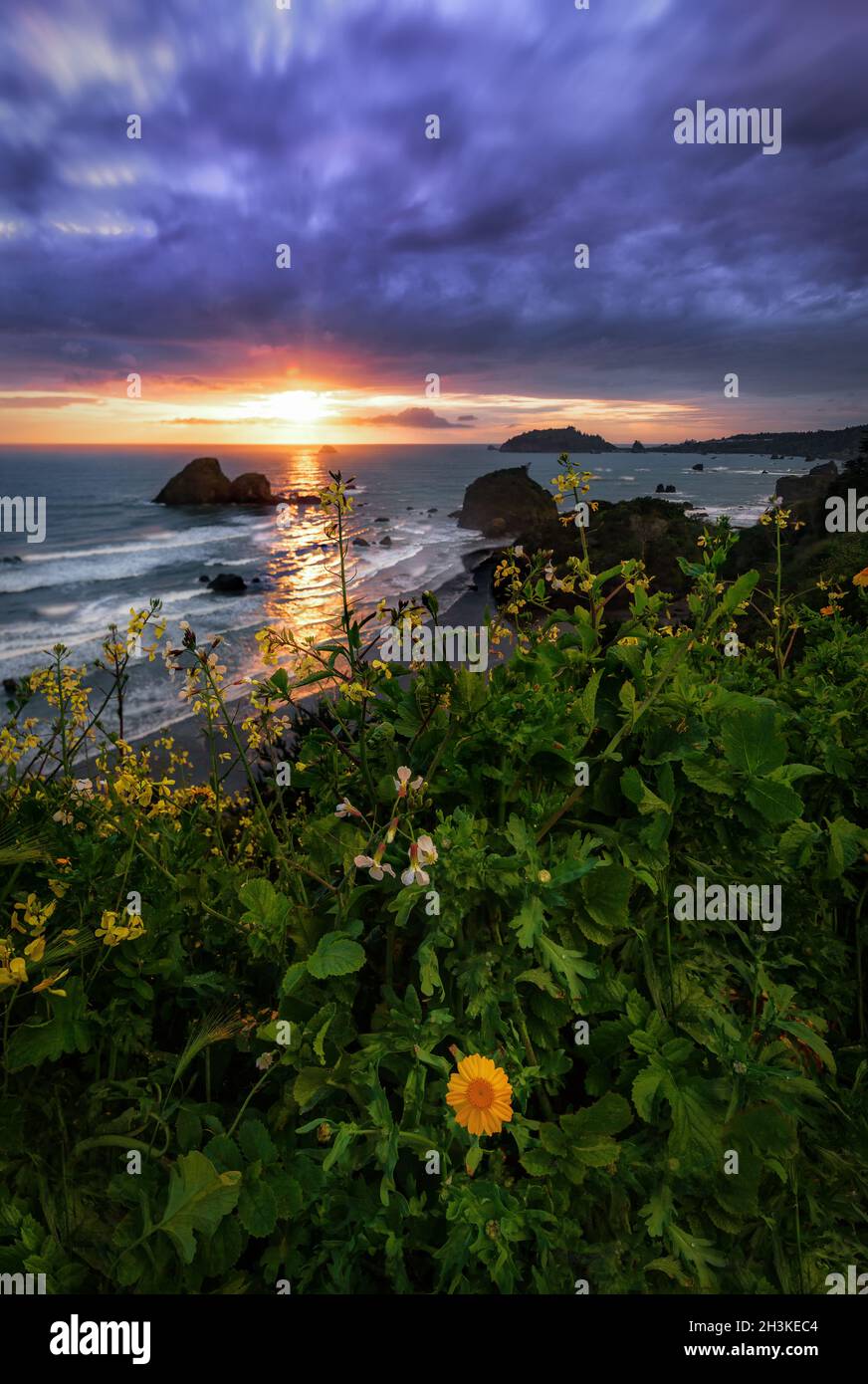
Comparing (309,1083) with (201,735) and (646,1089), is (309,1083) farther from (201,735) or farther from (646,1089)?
(201,735)

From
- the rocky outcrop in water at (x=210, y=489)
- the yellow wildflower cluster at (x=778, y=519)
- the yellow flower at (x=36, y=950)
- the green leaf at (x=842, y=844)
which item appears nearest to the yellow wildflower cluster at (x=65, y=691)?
the yellow flower at (x=36, y=950)

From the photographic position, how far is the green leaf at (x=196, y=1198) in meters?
1.16

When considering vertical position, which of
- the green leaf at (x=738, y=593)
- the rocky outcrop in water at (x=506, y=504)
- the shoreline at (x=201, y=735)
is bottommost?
the shoreline at (x=201, y=735)

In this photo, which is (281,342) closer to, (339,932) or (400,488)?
(400,488)

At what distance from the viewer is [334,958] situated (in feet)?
3.88

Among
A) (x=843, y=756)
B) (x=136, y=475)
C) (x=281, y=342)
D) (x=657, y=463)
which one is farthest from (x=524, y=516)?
(x=136, y=475)

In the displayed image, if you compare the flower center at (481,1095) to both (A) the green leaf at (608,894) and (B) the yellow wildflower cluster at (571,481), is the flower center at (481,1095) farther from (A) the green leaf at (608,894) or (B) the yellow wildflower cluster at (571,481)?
(B) the yellow wildflower cluster at (571,481)

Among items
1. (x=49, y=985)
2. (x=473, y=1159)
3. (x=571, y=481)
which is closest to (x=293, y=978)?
(x=473, y=1159)

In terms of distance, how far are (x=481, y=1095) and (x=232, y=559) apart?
132ft

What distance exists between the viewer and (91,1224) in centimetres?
129

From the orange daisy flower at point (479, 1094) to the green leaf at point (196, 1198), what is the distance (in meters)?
0.39

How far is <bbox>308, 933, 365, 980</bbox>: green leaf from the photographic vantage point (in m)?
1.15

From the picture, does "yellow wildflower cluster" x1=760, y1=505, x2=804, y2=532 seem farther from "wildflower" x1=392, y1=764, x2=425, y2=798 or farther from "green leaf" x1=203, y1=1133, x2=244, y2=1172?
"green leaf" x1=203, y1=1133, x2=244, y2=1172

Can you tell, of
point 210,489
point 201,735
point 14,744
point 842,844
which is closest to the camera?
point 842,844
